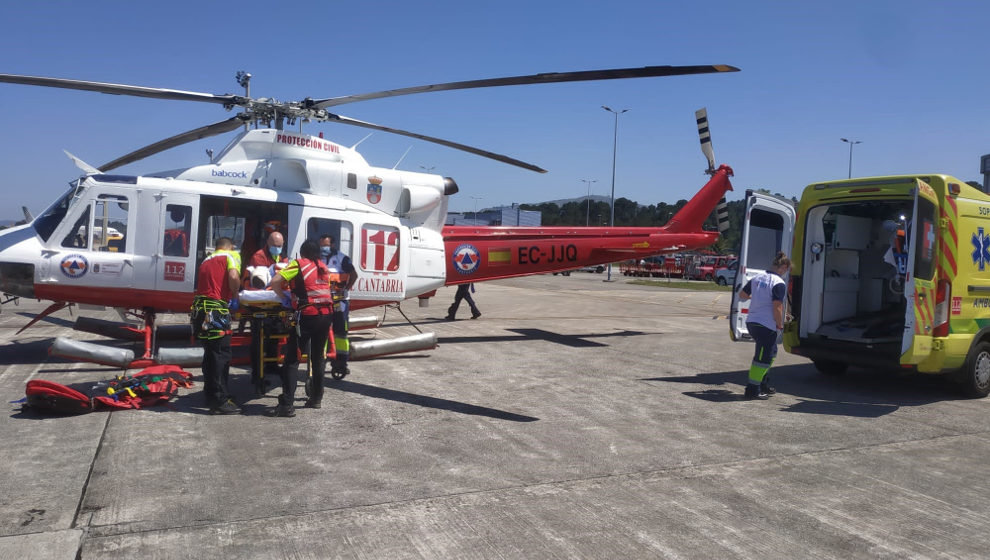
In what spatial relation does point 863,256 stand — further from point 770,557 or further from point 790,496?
point 770,557

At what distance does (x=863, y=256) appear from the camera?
1023cm

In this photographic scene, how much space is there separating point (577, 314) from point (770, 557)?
13.9m

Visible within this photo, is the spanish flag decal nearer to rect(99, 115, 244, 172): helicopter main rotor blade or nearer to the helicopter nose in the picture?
rect(99, 115, 244, 172): helicopter main rotor blade

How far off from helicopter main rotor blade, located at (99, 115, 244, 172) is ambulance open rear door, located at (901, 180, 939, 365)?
330 inches

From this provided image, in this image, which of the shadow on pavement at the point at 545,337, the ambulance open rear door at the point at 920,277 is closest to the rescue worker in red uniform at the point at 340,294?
the shadow on pavement at the point at 545,337

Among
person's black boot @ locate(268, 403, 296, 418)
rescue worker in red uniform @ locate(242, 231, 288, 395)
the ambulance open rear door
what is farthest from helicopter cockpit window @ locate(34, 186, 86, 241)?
the ambulance open rear door

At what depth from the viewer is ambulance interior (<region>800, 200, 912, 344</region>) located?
9094 millimetres

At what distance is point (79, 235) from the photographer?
28.1 ft

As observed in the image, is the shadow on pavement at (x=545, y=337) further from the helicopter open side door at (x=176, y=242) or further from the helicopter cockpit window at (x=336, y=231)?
the helicopter open side door at (x=176, y=242)

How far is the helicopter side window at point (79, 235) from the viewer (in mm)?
8508

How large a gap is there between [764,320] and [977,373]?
108 inches

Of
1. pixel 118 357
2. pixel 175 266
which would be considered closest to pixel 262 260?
pixel 175 266

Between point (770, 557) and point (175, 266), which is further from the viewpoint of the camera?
point (175, 266)

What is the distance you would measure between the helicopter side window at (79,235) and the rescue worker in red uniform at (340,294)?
9.96 feet
